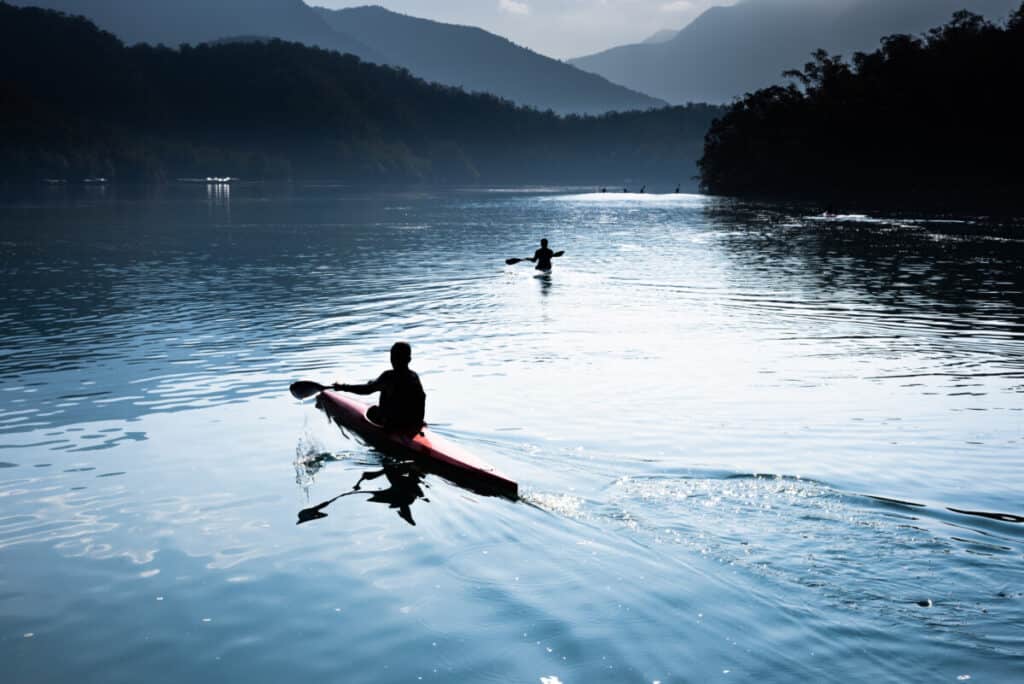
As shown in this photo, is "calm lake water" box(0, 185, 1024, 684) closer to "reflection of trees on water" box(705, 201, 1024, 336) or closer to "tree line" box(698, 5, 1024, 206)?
"reflection of trees on water" box(705, 201, 1024, 336)

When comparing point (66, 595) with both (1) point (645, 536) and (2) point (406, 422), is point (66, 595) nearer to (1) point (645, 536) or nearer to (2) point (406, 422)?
(2) point (406, 422)

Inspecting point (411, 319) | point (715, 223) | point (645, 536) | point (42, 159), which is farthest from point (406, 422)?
point (42, 159)

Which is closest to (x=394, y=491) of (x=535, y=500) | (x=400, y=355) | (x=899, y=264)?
(x=400, y=355)

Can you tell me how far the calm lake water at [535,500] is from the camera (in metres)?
8.30

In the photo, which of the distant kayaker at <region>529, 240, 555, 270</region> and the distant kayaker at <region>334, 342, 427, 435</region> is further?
the distant kayaker at <region>529, 240, 555, 270</region>

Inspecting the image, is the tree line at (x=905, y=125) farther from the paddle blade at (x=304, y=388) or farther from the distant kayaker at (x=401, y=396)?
the distant kayaker at (x=401, y=396)

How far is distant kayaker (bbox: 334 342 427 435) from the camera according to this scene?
13602 millimetres

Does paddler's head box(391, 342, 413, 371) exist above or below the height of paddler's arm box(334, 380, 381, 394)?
above

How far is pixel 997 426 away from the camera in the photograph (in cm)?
1508

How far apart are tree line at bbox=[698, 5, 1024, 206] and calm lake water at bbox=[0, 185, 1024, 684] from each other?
7291cm

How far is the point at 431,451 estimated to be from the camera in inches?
517

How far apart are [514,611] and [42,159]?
617 feet

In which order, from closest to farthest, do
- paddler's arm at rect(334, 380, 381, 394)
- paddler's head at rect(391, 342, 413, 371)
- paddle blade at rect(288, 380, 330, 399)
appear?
paddler's head at rect(391, 342, 413, 371), paddler's arm at rect(334, 380, 381, 394), paddle blade at rect(288, 380, 330, 399)

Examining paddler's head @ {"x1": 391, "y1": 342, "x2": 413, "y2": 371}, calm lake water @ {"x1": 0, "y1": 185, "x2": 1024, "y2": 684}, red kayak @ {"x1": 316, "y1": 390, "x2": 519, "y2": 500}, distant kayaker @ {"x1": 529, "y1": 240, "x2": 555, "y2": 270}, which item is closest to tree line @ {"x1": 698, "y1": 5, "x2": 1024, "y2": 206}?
distant kayaker @ {"x1": 529, "y1": 240, "x2": 555, "y2": 270}
